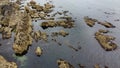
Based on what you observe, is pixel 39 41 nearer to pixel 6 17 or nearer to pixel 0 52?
pixel 0 52

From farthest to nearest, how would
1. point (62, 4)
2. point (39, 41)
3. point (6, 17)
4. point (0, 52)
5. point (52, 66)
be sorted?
point (62, 4) < point (6, 17) < point (39, 41) < point (0, 52) < point (52, 66)

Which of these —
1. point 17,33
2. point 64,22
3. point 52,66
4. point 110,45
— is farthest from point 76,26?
point 52,66

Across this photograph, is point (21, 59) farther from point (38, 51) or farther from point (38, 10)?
point (38, 10)

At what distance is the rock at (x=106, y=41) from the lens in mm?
62509

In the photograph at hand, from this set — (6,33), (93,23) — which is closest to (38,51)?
(6,33)

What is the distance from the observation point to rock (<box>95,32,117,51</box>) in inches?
2461

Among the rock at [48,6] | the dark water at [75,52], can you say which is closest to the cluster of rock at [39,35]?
the dark water at [75,52]

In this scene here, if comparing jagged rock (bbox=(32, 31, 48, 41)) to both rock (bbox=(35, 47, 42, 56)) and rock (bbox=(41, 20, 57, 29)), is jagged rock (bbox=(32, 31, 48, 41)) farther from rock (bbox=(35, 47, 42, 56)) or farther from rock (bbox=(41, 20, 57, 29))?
rock (bbox=(35, 47, 42, 56))

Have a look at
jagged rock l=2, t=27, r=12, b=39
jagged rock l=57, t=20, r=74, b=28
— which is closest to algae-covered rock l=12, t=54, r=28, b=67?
jagged rock l=2, t=27, r=12, b=39

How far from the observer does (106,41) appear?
65.8 metres

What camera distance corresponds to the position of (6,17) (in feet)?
246

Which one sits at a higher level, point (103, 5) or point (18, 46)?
point (18, 46)

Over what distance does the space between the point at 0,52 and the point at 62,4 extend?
51258 millimetres

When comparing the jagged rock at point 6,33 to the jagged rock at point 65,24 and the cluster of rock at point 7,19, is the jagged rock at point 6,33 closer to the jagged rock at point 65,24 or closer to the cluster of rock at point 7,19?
the cluster of rock at point 7,19
